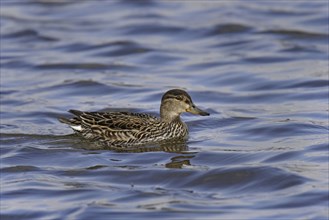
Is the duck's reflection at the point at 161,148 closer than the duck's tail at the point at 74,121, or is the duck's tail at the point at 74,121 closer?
the duck's reflection at the point at 161,148

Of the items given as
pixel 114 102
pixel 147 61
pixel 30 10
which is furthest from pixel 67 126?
pixel 30 10

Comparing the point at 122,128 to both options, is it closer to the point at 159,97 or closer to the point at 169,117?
the point at 169,117

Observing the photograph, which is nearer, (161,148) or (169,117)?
(161,148)

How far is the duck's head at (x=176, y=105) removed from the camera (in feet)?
56.0

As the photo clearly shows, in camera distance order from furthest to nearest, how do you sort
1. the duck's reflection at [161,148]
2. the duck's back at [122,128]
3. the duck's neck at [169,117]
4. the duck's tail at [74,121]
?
the duck's neck at [169,117] < the duck's tail at [74,121] < the duck's back at [122,128] < the duck's reflection at [161,148]

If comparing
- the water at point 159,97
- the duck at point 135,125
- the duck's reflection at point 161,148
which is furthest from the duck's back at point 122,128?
the water at point 159,97

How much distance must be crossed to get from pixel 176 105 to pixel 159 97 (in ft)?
8.82

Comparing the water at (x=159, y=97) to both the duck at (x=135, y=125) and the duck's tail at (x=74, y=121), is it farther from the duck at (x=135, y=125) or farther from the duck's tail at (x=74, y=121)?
the duck at (x=135, y=125)

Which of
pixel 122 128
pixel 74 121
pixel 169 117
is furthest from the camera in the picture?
pixel 169 117

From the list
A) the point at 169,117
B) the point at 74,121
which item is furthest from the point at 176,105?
the point at 74,121

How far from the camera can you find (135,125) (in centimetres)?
1695

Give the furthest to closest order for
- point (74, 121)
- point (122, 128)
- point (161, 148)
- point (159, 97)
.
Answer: point (159, 97)
point (74, 121)
point (122, 128)
point (161, 148)

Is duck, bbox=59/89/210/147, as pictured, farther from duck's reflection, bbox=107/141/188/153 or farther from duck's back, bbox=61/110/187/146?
duck's reflection, bbox=107/141/188/153

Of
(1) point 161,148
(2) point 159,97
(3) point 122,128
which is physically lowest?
(1) point 161,148
